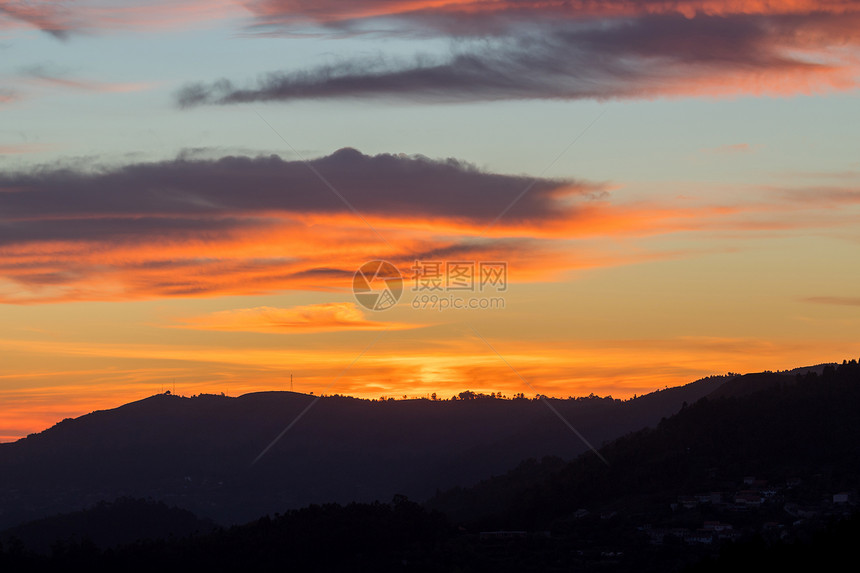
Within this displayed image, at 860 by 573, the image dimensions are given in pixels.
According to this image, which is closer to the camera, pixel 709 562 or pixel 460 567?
pixel 709 562

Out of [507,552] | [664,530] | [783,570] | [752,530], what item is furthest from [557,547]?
[783,570]

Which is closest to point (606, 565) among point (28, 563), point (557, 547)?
point (557, 547)

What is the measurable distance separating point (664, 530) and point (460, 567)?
42162 mm

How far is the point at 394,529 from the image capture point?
196250mm

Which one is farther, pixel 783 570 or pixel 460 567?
pixel 460 567

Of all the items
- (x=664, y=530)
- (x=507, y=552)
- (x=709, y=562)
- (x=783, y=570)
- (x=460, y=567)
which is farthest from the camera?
(x=664, y=530)

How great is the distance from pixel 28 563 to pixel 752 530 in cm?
11548

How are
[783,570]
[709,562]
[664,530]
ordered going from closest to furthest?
[783,570]
[709,562]
[664,530]

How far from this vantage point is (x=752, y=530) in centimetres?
19412

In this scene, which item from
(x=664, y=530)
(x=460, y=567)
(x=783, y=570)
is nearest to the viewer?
(x=783, y=570)

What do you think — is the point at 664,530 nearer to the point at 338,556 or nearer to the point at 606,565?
the point at 606,565

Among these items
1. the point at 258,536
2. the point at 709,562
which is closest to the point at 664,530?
the point at 258,536

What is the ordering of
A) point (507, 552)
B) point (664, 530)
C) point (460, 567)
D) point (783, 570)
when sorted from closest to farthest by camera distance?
point (783, 570) < point (460, 567) < point (507, 552) < point (664, 530)

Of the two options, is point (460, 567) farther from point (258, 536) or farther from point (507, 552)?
point (258, 536)
